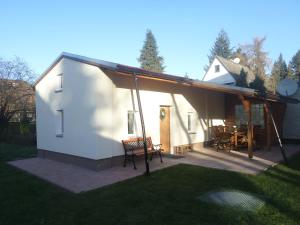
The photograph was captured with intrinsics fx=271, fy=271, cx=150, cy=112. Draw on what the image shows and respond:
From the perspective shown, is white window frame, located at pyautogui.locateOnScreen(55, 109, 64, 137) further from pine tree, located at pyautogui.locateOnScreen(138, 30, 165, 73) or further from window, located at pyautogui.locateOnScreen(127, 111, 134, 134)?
pine tree, located at pyautogui.locateOnScreen(138, 30, 165, 73)

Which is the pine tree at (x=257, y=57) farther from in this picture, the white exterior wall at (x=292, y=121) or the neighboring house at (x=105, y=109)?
the neighboring house at (x=105, y=109)

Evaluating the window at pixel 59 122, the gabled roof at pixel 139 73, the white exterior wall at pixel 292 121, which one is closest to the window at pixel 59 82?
the gabled roof at pixel 139 73

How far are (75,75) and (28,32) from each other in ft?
24.4

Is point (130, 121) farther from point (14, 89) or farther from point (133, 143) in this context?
point (14, 89)

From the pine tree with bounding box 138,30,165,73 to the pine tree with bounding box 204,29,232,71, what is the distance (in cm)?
1275

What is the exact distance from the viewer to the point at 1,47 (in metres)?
26.4

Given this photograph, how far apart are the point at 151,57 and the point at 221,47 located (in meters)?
17.8

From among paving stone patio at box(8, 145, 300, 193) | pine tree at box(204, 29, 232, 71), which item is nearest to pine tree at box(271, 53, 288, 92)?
pine tree at box(204, 29, 232, 71)

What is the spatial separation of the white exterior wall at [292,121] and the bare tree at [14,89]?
20.3m

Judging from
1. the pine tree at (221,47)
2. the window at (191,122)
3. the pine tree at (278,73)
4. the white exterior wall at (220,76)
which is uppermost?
the pine tree at (221,47)

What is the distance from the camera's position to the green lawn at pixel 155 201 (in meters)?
5.33

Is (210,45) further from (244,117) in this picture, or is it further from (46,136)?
(46,136)

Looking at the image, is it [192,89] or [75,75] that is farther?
[192,89]

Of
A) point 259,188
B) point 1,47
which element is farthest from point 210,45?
point 259,188
